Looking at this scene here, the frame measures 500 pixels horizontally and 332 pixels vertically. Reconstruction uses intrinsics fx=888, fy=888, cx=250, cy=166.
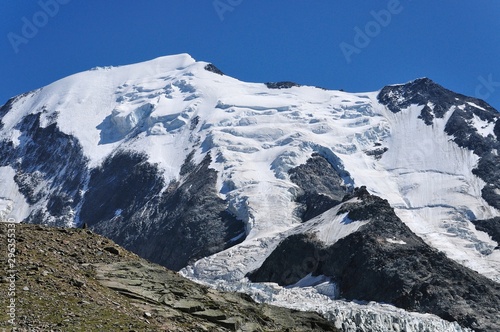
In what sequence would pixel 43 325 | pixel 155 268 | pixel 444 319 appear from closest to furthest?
1. pixel 43 325
2. pixel 155 268
3. pixel 444 319

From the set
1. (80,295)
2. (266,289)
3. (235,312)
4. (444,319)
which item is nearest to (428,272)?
(444,319)

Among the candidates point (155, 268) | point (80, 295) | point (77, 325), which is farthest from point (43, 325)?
point (155, 268)

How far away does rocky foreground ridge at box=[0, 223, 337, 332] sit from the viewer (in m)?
51.2

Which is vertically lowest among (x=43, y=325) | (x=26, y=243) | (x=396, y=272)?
(x=43, y=325)

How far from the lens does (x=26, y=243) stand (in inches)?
2419

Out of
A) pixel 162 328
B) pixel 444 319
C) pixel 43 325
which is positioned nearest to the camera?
pixel 43 325

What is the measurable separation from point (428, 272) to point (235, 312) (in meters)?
140

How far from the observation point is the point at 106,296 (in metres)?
56.6

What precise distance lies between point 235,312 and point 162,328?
1092 centimetres

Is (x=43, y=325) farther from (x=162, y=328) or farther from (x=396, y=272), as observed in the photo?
(x=396, y=272)

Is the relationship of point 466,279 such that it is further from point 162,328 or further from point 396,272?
point 162,328

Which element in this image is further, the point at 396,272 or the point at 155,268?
the point at 396,272

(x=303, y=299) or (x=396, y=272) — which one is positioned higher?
(x=396, y=272)

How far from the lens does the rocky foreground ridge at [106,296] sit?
51.2 metres
